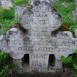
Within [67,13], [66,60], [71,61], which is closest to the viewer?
[66,60]

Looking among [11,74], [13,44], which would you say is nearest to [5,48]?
[13,44]

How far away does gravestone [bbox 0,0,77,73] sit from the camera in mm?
4402

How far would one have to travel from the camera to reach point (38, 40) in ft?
15.0

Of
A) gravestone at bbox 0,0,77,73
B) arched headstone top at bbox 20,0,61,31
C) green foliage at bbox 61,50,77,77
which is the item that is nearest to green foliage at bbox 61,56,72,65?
green foliage at bbox 61,50,77,77

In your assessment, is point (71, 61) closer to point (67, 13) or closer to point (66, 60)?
point (66, 60)

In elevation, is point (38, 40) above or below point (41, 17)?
below

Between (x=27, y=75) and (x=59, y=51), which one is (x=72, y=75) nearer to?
(x=59, y=51)

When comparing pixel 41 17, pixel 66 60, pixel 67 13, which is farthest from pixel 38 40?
pixel 67 13

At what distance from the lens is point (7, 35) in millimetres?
4484

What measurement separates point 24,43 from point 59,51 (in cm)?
56

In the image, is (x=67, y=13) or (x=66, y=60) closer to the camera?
(x=66, y=60)

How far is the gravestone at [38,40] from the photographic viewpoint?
14.4 ft

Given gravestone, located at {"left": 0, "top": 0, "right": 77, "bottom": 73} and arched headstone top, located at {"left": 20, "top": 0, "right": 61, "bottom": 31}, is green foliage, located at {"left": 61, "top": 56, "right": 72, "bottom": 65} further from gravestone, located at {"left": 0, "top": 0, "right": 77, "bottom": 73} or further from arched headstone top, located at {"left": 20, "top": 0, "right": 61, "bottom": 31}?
arched headstone top, located at {"left": 20, "top": 0, "right": 61, "bottom": 31}

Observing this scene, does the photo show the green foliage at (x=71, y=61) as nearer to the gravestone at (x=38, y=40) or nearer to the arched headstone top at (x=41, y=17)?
the gravestone at (x=38, y=40)
